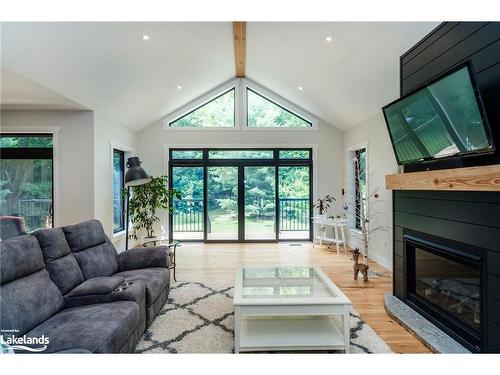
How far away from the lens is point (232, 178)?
6.45 meters

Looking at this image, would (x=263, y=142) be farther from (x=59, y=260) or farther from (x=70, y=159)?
(x=59, y=260)

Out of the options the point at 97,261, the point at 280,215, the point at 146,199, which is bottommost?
the point at 97,261

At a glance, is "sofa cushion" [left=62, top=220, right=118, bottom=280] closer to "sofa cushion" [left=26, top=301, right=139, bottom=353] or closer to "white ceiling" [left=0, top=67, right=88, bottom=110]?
"sofa cushion" [left=26, top=301, right=139, bottom=353]

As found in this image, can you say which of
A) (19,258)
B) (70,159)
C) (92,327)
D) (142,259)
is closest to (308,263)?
(142,259)

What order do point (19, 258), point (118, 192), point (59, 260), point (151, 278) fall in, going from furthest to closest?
point (118, 192), point (151, 278), point (59, 260), point (19, 258)

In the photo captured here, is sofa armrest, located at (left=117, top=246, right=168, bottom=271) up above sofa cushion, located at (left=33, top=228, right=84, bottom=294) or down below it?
below

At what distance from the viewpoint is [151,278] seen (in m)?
2.73

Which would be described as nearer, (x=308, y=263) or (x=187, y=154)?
(x=308, y=263)

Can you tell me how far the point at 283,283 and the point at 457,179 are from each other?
1680mm

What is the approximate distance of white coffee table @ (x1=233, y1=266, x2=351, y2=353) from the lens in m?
2.11

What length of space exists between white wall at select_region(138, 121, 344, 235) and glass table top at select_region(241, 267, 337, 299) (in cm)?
356

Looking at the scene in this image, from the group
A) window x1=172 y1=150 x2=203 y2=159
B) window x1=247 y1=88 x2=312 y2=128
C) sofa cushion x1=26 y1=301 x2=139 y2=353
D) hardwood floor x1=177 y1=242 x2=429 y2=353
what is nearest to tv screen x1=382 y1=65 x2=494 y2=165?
hardwood floor x1=177 y1=242 x2=429 y2=353

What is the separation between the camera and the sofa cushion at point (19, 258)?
1819mm
